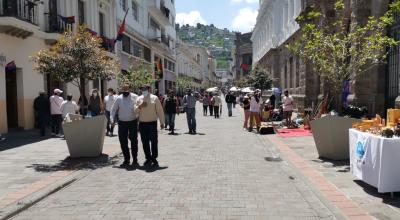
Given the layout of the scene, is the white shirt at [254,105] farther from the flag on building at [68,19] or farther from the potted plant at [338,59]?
the flag on building at [68,19]

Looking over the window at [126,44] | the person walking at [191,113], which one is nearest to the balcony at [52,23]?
the person walking at [191,113]

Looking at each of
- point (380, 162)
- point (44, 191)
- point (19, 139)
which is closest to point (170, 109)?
point (19, 139)

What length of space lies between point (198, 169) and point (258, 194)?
7.45ft

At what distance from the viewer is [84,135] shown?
32.9 feet

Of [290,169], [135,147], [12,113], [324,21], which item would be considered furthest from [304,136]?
[12,113]

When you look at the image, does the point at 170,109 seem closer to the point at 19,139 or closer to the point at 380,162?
the point at 19,139

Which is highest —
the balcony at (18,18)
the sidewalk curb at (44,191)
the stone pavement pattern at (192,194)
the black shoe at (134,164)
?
the balcony at (18,18)

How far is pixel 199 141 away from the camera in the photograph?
14.0 metres

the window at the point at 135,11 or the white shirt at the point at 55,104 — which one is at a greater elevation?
the window at the point at 135,11

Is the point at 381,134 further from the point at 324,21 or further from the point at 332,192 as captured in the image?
the point at 324,21

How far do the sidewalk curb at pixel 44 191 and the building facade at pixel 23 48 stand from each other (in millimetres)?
8586

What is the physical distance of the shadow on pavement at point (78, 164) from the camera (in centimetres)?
896

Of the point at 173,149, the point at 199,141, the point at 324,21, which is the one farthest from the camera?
the point at 324,21

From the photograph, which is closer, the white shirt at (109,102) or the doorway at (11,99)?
the white shirt at (109,102)
